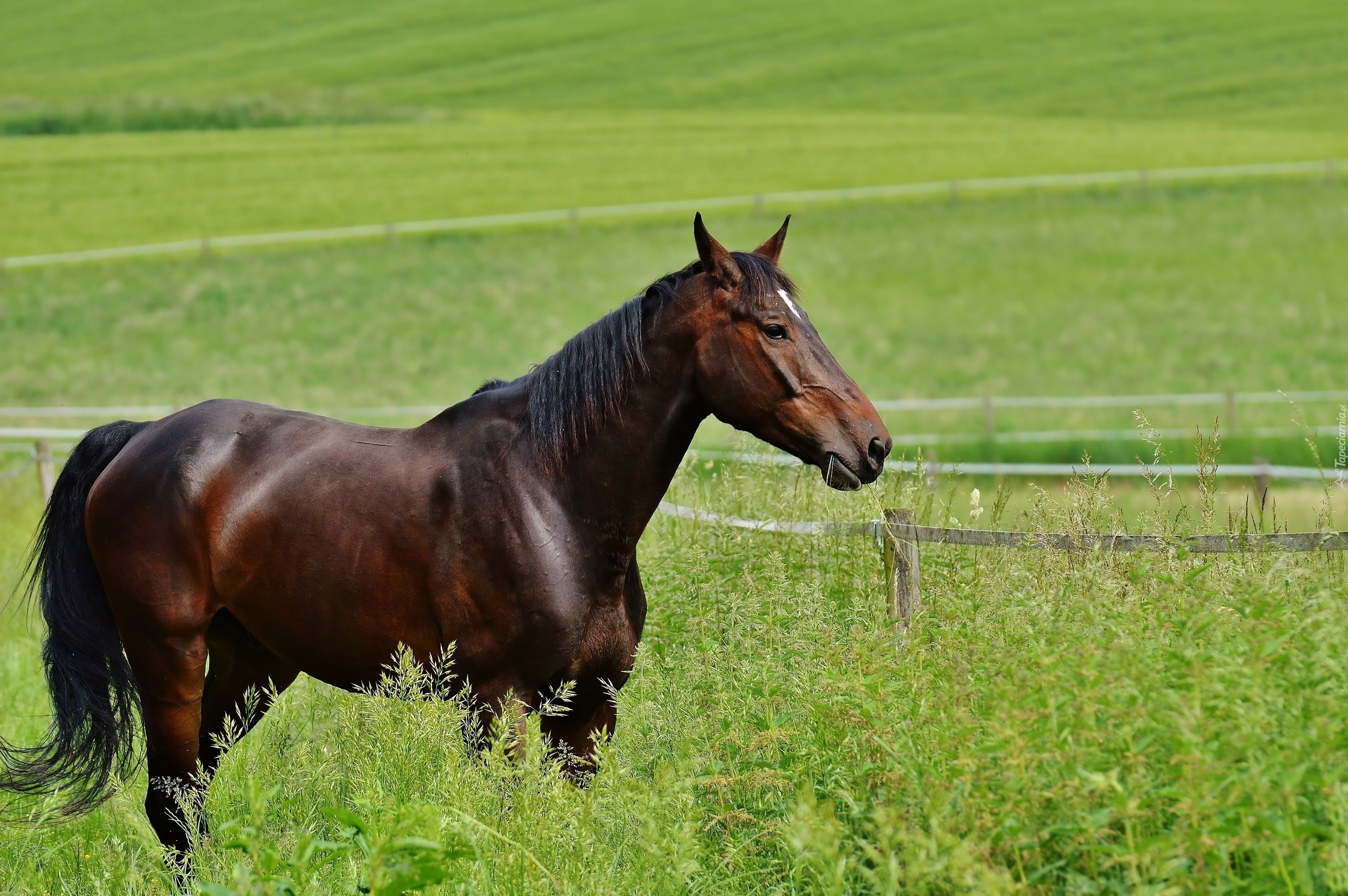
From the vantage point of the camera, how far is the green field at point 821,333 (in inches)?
122

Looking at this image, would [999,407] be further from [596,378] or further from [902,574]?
[596,378]

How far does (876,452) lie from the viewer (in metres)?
3.93

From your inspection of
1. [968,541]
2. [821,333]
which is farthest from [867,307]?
[968,541]

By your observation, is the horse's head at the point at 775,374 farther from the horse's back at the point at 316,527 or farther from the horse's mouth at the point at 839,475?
the horse's back at the point at 316,527

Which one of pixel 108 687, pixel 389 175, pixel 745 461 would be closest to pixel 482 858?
pixel 108 687

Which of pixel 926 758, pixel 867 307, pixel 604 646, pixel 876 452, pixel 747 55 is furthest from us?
pixel 747 55

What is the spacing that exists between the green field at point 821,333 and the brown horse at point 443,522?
32 cm

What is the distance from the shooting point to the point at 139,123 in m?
37.3

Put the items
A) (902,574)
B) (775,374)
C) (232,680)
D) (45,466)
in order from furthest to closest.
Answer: (45,466), (232,680), (902,574), (775,374)

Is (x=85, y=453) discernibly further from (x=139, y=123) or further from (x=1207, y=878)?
(x=139, y=123)

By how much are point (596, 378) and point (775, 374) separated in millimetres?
621

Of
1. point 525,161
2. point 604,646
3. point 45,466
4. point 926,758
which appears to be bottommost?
point 525,161

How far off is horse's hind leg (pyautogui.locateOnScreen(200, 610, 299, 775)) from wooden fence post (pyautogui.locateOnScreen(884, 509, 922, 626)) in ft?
7.63

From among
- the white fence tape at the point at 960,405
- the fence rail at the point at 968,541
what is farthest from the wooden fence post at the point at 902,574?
the white fence tape at the point at 960,405
